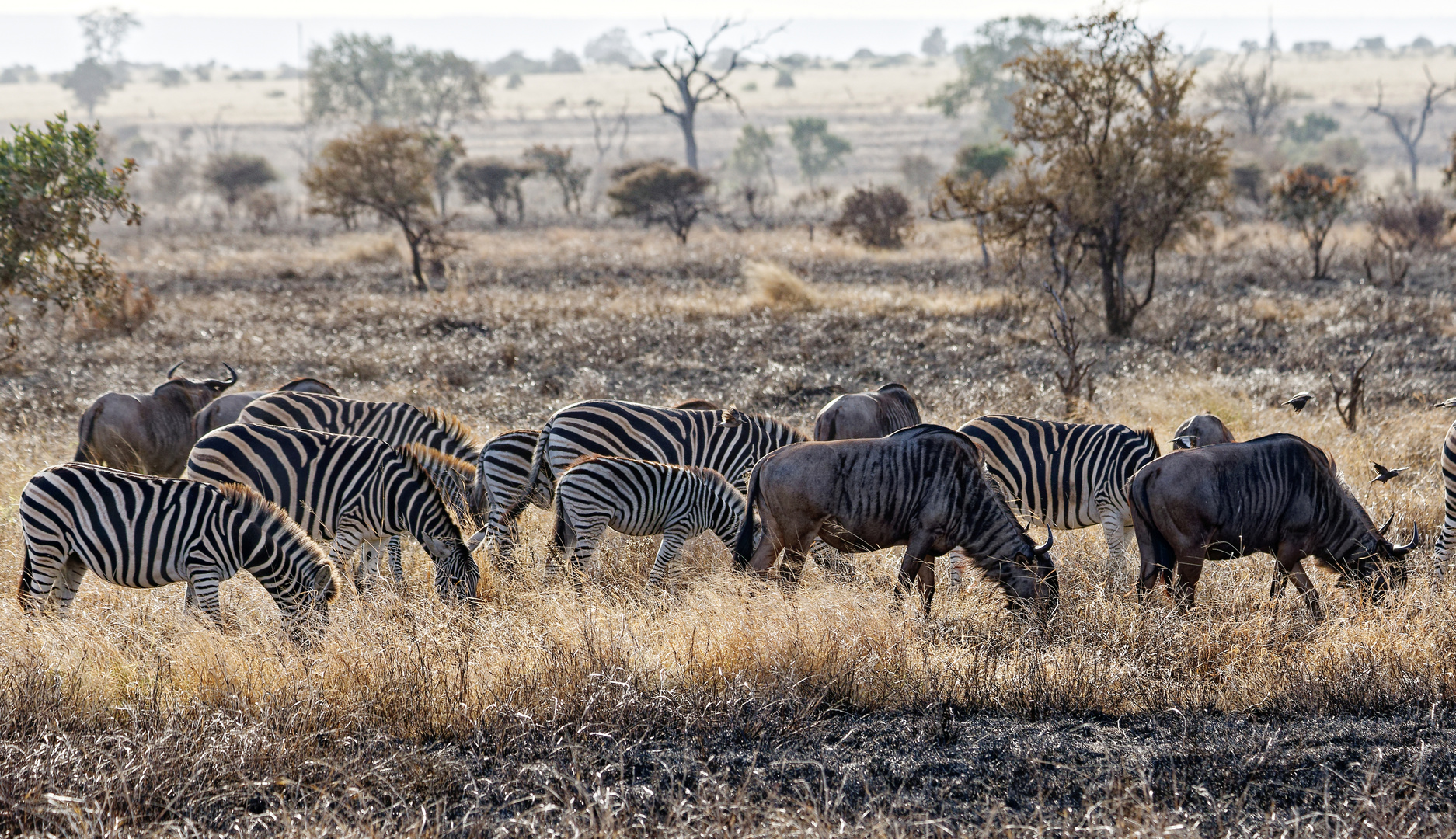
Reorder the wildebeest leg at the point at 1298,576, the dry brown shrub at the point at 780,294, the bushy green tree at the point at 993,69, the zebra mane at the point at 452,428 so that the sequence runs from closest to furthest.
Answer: the wildebeest leg at the point at 1298,576
the zebra mane at the point at 452,428
the dry brown shrub at the point at 780,294
the bushy green tree at the point at 993,69

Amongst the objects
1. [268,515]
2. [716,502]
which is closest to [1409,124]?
[716,502]

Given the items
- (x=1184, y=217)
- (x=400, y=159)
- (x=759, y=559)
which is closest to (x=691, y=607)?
(x=759, y=559)

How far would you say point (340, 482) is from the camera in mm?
6320

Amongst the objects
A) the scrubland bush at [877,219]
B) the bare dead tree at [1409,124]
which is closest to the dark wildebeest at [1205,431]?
the scrubland bush at [877,219]

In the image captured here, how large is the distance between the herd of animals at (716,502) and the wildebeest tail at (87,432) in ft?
5.35

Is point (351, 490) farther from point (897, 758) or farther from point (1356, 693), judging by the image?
point (1356, 693)

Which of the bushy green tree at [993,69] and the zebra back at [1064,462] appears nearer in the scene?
the zebra back at [1064,462]

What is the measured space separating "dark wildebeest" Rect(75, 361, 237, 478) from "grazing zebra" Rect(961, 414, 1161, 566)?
6.02 metres

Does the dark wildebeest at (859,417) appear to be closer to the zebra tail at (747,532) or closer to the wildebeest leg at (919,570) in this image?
the zebra tail at (747,532)

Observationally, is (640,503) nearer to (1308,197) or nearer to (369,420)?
(369,420)

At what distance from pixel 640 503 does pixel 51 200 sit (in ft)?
22.5

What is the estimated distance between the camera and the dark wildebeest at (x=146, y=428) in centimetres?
841

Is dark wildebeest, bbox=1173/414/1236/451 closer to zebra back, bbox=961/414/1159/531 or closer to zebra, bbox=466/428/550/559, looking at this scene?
zebra back, bbox=961/414/1159/531

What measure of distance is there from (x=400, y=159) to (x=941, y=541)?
18687 millimetres
